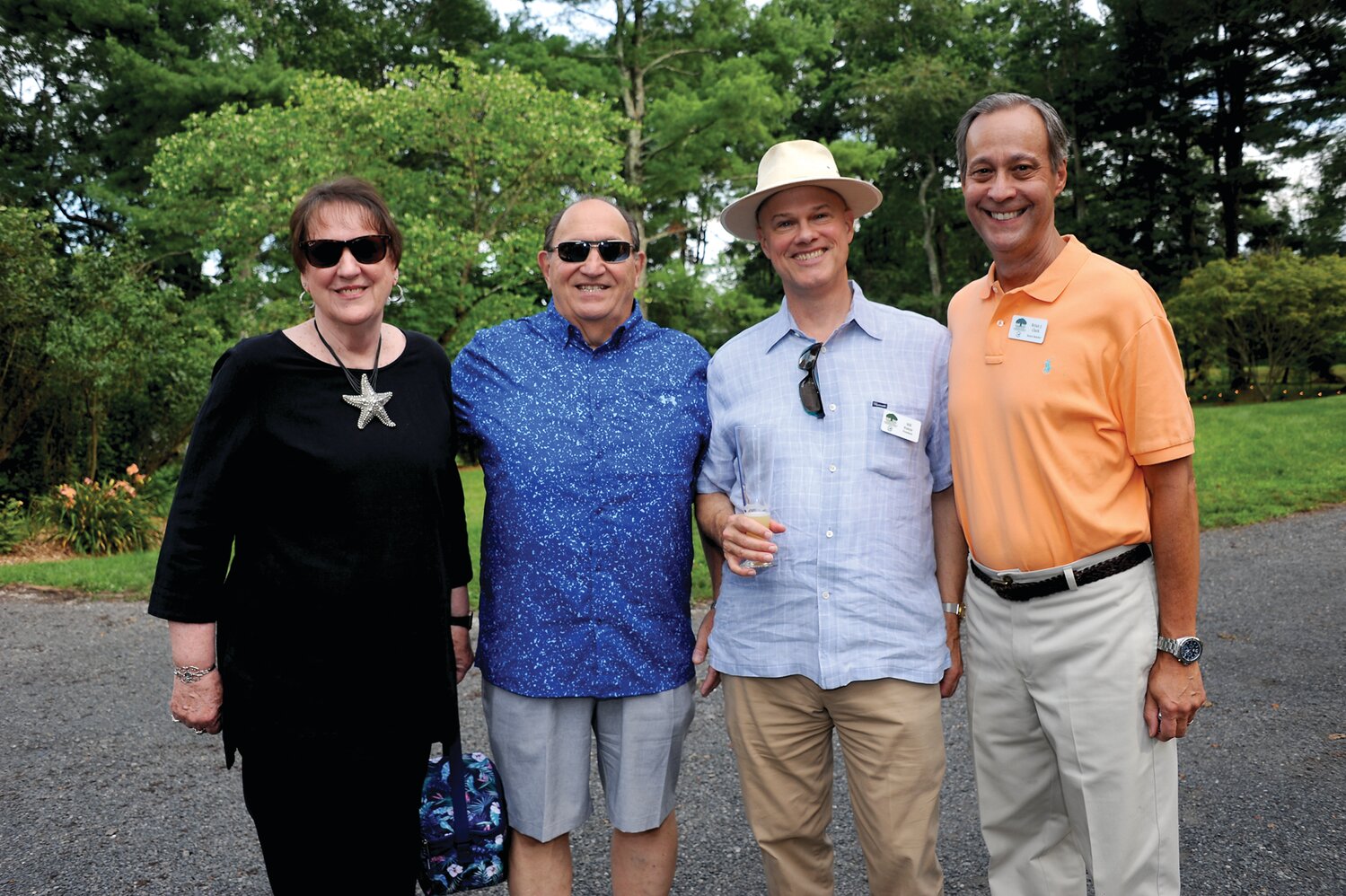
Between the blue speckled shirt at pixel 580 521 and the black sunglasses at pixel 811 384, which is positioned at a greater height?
the black sunglasses at pixel 811 384

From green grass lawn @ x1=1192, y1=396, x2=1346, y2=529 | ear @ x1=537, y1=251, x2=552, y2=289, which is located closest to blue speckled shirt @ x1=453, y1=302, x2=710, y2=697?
ear @ x1=537, y1=251, x2=552, y2=289

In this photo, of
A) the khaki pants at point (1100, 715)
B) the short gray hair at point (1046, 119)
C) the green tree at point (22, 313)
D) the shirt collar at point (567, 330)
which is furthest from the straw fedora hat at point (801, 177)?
the green tree at point (22, 313)

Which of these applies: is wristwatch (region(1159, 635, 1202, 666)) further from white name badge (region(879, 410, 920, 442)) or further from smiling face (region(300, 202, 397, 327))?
smiling face (region(300, 202, 397, 327))

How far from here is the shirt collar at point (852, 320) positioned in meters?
2.76

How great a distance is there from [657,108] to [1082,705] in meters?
22.4

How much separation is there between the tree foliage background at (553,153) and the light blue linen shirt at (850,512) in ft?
40.9

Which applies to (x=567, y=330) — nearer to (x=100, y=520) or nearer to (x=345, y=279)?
(x=345, y=279)

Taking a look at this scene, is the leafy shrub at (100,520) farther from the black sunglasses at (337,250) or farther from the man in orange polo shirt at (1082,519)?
the man in orange polo shirt at (1082,519)

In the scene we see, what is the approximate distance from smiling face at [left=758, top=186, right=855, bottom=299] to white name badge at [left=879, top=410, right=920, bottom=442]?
0.44 meters

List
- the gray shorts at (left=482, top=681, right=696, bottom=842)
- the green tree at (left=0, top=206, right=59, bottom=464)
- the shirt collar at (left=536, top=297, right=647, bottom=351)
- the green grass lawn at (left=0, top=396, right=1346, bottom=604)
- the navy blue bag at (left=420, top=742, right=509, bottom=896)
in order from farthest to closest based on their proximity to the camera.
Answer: the green tree at (left=0, top=206, right=59, bottom=464)
the green grass lawn at (left=0, top=396, right=1346, bottom=604)
the shirt collar at (left=536, top=297, right=647, bottom=351)
the gray shorts at (left=482, top=681, right=696, bottom=842)
the navy blue bag at (left=420, top=742, right=509, bottom=896)

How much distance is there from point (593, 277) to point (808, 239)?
2.15 feet

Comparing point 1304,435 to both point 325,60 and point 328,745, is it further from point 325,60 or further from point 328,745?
point 325,60

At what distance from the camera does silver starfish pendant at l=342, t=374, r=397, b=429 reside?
2412mm

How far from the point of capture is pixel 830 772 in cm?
286
